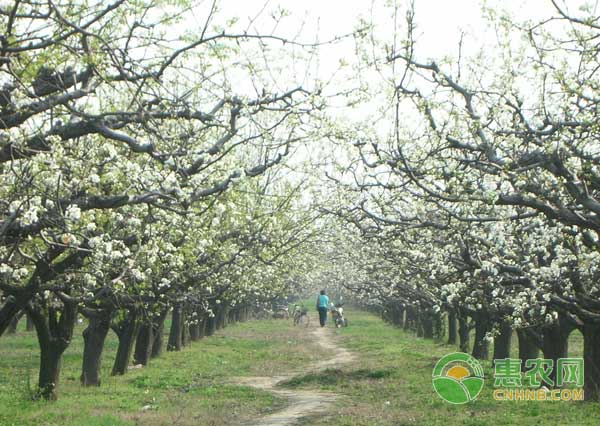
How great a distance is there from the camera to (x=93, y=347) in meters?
21.6

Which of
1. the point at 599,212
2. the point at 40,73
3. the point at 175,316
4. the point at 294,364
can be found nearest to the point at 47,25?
the point at 40,73

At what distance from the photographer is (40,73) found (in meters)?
9.23

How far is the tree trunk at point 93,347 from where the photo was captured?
70.2ft

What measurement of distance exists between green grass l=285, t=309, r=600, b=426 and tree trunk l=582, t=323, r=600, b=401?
1.47ft

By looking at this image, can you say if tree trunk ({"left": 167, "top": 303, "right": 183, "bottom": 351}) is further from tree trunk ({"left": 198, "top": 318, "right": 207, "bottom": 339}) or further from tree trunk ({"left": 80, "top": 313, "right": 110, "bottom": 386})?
tree trunk ({"left": 80, "top": 313, "right": 110, "bottom": 386})

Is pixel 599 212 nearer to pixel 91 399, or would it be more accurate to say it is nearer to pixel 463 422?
pixel 463 422

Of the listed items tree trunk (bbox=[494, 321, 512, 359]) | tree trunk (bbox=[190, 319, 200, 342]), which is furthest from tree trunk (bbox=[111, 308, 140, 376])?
tree trunk (bbox=[190, 319, 200, 342])

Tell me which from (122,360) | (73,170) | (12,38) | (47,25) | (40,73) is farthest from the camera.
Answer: (122,360)

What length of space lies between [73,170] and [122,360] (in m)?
15.4

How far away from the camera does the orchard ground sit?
53.2ft

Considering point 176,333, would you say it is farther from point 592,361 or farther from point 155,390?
point 592,361

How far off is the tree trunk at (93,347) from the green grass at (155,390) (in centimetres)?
45

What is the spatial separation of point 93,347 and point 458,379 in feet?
36.4

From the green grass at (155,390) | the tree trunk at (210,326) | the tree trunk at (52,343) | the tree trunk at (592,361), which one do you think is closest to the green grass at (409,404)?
the tree trunk at (592,361)
